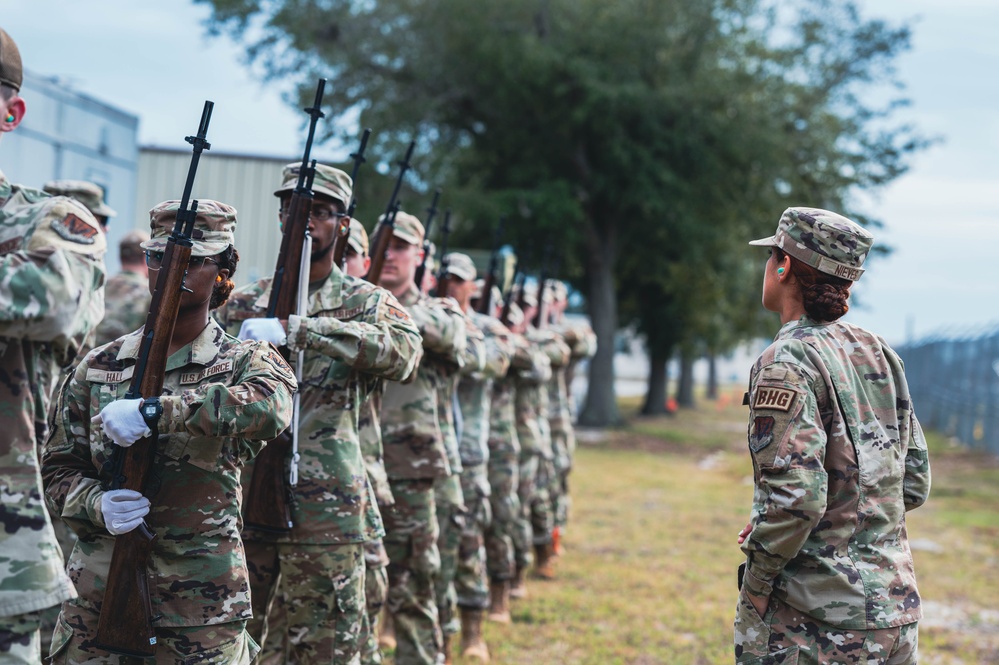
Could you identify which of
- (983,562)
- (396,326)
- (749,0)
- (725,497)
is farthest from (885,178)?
(396,326)

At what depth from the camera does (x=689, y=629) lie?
7656mm

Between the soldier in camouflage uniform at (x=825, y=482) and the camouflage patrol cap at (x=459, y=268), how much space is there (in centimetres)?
362

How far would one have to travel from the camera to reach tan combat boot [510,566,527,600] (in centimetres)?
852

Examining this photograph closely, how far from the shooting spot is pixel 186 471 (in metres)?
3.33

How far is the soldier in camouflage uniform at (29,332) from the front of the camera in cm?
240

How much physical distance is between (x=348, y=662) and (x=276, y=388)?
5.08ft

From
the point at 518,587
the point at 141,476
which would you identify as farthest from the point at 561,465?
the point at 141,476

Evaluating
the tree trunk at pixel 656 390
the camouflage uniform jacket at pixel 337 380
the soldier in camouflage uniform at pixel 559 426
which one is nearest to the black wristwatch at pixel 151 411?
the camouflage uniform jacket at pixel 337 380

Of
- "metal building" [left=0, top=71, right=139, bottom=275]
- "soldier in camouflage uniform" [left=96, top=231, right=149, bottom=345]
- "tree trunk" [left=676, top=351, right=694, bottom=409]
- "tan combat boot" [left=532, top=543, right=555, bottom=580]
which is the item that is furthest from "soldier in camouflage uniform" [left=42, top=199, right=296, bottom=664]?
"tree trunk" [left=676, top=351, right=694, bottom=409]

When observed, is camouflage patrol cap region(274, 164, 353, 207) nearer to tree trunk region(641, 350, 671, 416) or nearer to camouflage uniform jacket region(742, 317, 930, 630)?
camouflage uniform jacket region(742, 317, 930, 630)

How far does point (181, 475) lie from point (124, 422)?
0.34 metres

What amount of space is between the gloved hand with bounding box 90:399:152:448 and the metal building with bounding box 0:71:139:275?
11039 millimetres

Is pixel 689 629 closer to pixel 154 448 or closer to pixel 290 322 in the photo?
pixel 290 322

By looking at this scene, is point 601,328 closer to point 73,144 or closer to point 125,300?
point 73,144
